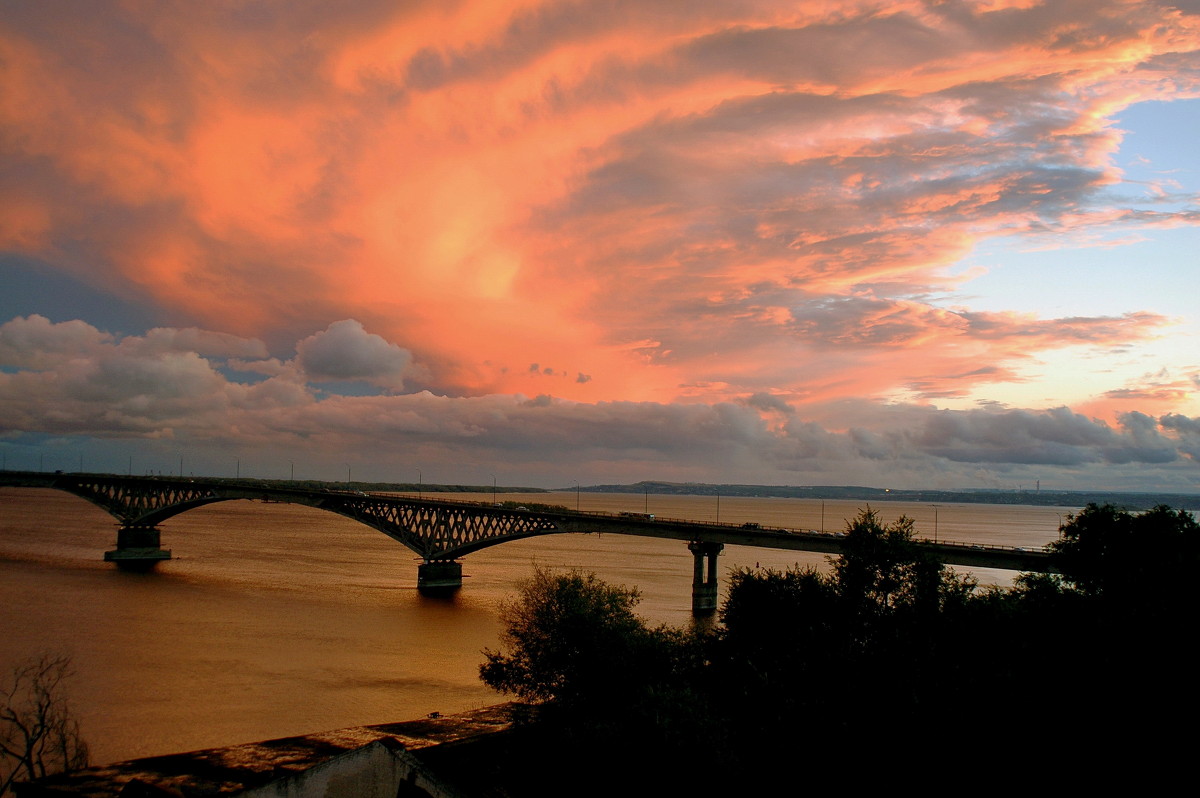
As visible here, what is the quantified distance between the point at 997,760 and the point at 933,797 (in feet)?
6.98

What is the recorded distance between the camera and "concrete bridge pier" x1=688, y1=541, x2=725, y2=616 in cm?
7481

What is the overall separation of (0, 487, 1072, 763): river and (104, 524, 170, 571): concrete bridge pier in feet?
7.44

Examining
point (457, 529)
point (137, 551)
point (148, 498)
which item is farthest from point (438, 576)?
point (148, 498)

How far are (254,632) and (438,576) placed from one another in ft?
101

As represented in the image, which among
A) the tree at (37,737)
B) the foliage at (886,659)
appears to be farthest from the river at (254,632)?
the foliage at (886,659)

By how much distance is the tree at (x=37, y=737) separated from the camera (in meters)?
28.1

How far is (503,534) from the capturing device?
9069cm

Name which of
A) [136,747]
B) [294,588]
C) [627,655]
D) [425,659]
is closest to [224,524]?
[294,588]

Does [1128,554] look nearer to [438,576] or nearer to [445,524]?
[438,576]

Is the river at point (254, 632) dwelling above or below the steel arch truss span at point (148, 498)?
below

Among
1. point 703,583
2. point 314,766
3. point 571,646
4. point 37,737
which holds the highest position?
point 571,646

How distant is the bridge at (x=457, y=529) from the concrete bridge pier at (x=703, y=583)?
105mm

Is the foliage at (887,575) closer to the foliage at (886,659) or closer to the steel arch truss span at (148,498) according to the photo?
the foliage at (886,659)

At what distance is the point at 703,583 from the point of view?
76.9 meters
